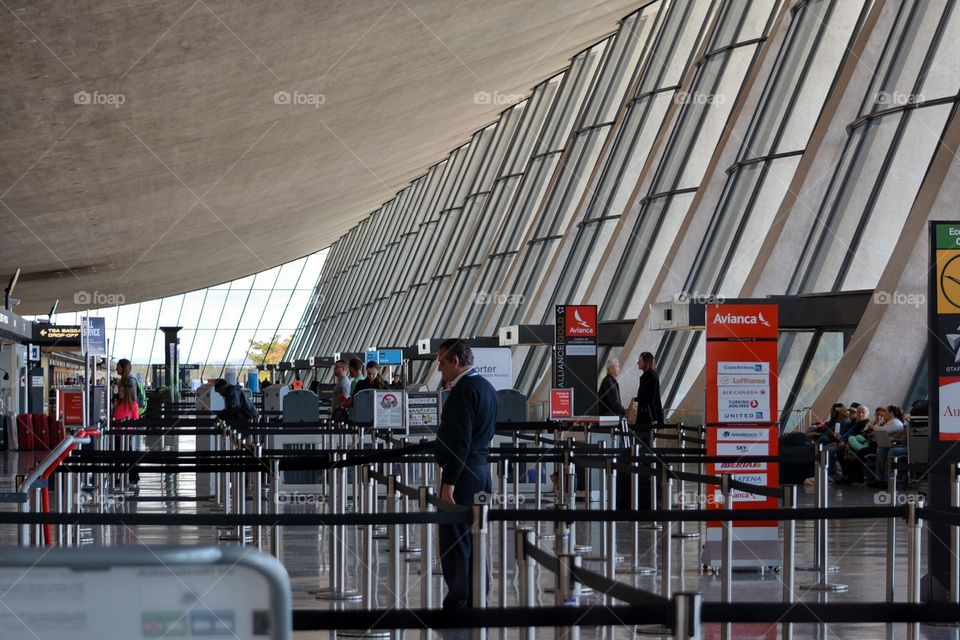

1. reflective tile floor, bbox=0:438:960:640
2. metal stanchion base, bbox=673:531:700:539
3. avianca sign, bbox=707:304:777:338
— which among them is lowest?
metal stanchion base, bbox=673:531:700:539

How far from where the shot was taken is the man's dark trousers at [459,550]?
24.5 ft

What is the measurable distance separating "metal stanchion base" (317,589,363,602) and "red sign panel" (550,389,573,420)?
8.59 metres

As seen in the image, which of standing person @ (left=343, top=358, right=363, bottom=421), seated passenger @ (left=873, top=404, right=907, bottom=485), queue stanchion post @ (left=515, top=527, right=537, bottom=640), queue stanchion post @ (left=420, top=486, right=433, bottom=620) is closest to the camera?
queue stanchion post @ (left=515, top=527, right=537, bottom=640)

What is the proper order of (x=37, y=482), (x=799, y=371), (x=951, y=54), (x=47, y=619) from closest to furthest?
(x=47, y=619) < (x=37, y=482) < (x=951, y=54) < (x=799, y=371)

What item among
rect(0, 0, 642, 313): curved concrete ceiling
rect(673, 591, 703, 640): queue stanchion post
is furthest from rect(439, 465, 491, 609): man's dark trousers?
rect(0, 0, 642, 313): curved concrete ceiling

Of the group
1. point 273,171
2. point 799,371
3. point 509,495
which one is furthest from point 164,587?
point 273,171

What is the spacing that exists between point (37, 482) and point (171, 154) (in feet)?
56.8

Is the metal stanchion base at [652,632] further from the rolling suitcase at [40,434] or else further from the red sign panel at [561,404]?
the rolling suitcase at [40,434]

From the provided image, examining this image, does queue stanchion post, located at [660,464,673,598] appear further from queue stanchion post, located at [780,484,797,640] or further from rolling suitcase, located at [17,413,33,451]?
rolling suitcase, located at [17,413,33,451]

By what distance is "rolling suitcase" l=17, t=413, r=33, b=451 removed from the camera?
84.4ft

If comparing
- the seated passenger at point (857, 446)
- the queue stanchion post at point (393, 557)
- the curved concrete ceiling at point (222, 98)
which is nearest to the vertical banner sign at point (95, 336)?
the curved concrete ceiling at point (222, 98)

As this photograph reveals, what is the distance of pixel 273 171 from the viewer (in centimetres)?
3145

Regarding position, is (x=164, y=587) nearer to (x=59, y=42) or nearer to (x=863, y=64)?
(x=59, y=42)

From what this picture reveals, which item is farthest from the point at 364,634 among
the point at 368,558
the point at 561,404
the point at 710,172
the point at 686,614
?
the point at 710,172
